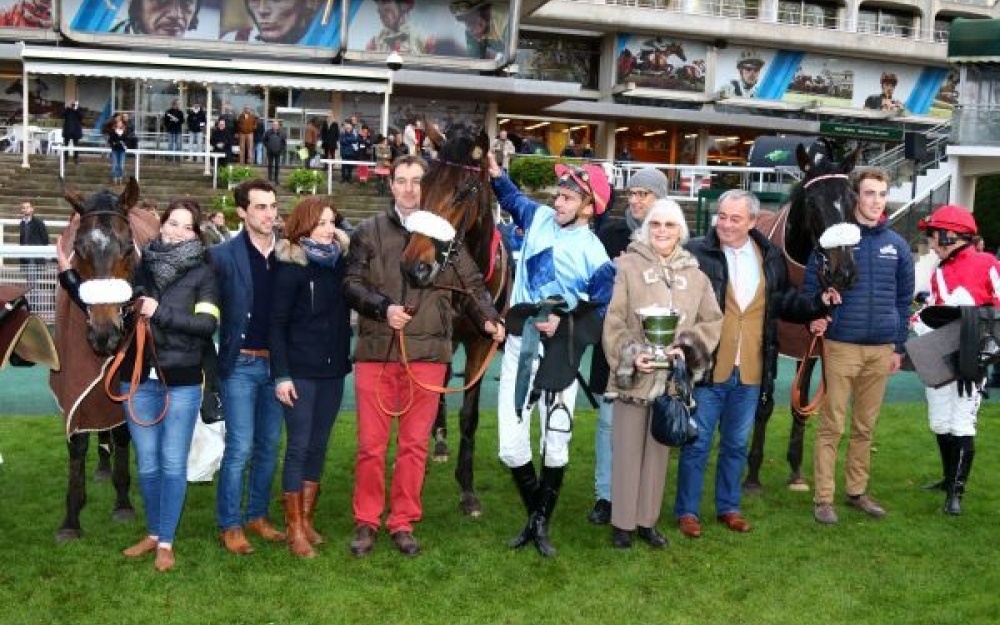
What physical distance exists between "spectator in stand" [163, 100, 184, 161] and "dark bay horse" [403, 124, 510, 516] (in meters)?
17.8

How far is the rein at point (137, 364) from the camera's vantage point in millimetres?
4863

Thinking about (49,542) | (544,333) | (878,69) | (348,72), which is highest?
(878,69)

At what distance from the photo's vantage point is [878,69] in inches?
1646

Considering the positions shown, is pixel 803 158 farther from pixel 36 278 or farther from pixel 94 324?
pixel 36 278

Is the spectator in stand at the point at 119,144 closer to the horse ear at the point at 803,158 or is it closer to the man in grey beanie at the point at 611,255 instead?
the man in grey beanie at the point at 611,255


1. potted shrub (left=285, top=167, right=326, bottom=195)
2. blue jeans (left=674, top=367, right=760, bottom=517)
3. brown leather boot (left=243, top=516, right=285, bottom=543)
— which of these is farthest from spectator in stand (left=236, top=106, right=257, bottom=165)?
blue jeans (left=674, top=367, right=760, bottom=517)

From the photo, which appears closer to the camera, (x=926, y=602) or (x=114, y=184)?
(x=926, y=602)

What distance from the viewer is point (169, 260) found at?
4855 millimetres

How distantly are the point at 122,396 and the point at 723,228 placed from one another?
3200 mm

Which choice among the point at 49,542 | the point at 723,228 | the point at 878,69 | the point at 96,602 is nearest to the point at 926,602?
the point at 723,228

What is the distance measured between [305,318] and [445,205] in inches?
34.4

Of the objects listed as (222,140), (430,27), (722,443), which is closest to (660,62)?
(430,27)

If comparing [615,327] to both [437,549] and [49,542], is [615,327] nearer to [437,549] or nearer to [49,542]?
[437,549]

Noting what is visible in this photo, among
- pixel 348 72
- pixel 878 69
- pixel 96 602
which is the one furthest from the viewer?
pixel 878 69
